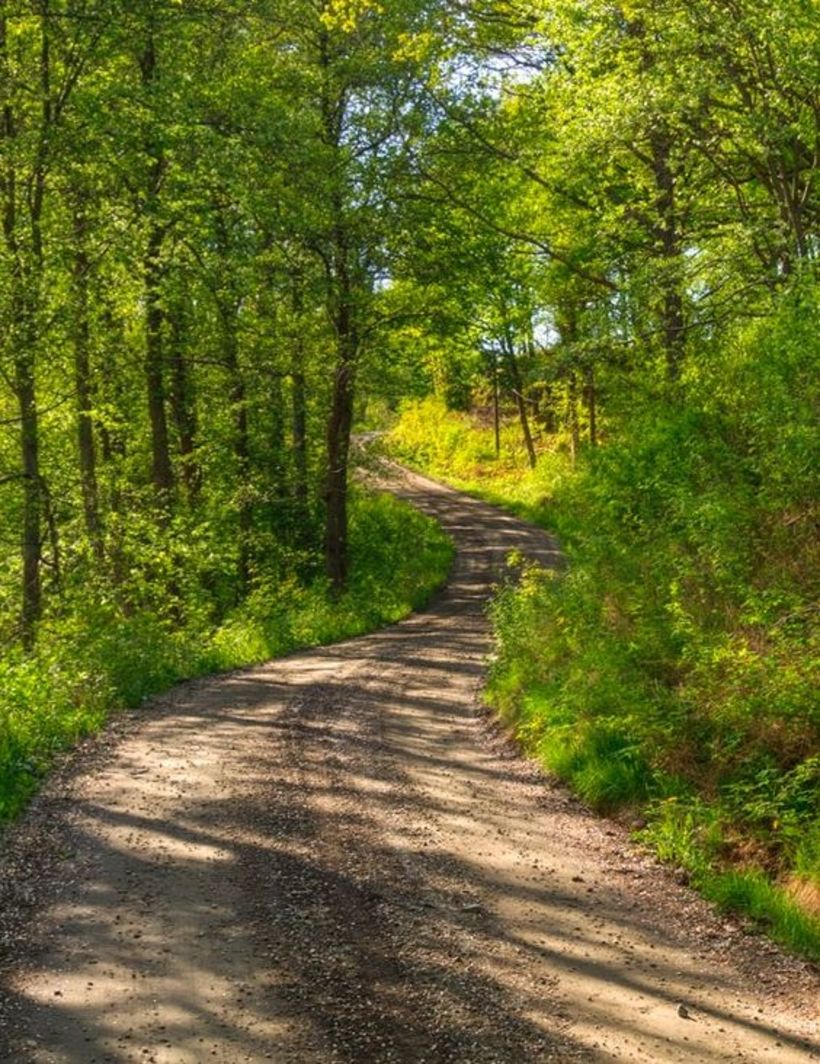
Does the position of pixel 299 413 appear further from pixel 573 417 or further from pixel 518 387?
pixel 518 387

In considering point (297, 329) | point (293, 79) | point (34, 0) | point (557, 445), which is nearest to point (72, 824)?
point (34, 0)

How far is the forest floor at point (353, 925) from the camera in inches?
189

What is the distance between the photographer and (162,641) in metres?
15.8

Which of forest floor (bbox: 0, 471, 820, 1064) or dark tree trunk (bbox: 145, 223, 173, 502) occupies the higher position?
dark tree trunk (bbox: 145, 223, 173, 502)

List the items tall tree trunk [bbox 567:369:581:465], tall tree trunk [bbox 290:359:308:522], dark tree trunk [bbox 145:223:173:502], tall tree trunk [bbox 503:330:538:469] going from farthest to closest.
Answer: tall tree trunk [bbox 503:330:538:469] → tall tree trunk [bbox 567:369:581:465] → tall tree trunk [bbox 290:359:308:522] → dark tree trunk [bbox 145:223:173:502]

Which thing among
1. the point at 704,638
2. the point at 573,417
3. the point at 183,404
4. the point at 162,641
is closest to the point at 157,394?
the point at 183,404

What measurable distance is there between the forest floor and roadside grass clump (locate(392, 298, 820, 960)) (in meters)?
0.49

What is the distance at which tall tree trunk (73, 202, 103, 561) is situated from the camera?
16.7 m

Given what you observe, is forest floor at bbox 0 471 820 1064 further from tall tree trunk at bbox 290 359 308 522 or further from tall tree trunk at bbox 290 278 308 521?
tall tree trunk at bbox 290 359 308 522

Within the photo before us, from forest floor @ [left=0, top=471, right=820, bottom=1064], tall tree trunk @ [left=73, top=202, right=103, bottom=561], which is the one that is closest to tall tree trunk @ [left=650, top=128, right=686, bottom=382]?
forest floor @ [left=0, top=471, right=820, bottom=1064]

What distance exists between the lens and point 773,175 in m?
12.8

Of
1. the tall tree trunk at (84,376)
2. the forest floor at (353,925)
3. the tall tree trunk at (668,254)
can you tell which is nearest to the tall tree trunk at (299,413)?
the tall tree trunk at (84,376)

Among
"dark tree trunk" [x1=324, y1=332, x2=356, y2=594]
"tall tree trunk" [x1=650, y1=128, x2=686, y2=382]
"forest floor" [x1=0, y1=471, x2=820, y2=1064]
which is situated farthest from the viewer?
"dark tree trunk" [x1=324, y1=332, x2=356, y2=594]

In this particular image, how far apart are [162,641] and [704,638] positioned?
9.66 meters
